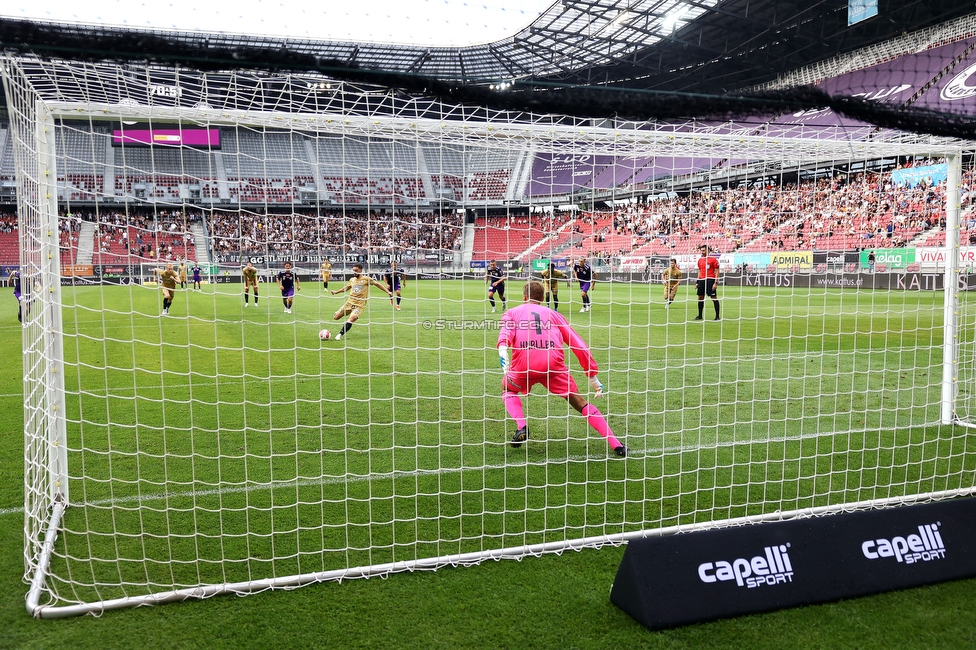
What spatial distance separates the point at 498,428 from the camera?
6.15 meters

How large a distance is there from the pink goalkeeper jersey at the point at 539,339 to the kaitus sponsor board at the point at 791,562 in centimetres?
225

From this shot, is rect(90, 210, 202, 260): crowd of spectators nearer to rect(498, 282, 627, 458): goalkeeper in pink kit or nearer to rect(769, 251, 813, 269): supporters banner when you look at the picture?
rect(498, 282, 627, 458): goalkeeper in pink kit

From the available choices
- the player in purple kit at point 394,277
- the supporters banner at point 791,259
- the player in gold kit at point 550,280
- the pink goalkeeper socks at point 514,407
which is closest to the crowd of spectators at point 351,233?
the player in purple kit at point 394,277

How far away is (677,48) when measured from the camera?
356 centimetres

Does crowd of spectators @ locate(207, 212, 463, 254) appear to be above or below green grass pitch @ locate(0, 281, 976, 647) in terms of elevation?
above

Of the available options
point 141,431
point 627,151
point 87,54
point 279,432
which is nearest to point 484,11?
point 87,54

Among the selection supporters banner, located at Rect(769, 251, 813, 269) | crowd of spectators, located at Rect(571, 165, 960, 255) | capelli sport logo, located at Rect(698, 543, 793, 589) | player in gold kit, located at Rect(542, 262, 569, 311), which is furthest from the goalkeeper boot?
supporters banner, located at Rect(769, 251, 813, 269)

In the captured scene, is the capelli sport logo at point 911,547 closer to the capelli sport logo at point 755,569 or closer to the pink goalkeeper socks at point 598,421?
the capelli sport logo at point 755,569

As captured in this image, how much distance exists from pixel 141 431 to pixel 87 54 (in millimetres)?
4481

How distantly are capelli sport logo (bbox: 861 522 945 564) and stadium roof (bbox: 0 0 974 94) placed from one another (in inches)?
98.5

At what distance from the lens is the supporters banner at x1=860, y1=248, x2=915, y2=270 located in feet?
61.9

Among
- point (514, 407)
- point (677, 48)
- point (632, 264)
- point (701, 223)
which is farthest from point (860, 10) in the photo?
point (701, 223)

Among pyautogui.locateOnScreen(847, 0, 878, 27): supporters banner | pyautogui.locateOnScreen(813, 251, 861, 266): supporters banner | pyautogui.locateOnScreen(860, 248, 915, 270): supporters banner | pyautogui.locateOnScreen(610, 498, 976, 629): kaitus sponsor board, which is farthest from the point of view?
pyautogui.locateOnScreen(813, 251, 861, 266): supporters banner

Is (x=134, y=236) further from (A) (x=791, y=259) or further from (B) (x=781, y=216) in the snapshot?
(A) (x=791, y=259)
